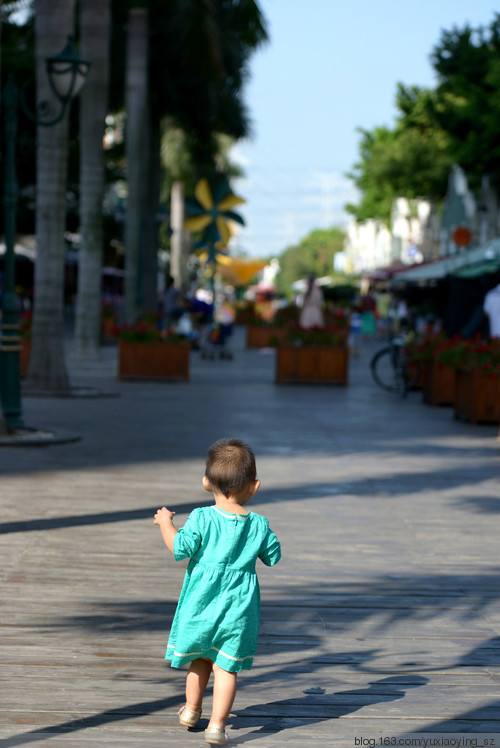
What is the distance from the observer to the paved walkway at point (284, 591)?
4426mm

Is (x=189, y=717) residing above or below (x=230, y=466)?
below

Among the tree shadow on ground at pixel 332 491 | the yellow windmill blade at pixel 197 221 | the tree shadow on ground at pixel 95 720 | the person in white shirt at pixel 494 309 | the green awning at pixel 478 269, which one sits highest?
the yellow windmill blade at pixel 197 221

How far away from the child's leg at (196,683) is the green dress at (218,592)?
0.10 metres

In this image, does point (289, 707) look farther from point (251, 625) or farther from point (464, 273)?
point (464, 273)

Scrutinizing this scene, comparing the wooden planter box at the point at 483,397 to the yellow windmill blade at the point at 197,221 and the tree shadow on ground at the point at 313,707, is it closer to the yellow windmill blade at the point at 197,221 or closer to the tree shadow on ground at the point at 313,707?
the tree shadow on ground at the point at 313,707

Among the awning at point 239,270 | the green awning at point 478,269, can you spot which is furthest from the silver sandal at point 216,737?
the awning at point 239,270

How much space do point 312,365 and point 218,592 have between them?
19257 mm

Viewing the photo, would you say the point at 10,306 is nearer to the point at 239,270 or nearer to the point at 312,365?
the point at 312,365

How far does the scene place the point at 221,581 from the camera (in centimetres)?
414

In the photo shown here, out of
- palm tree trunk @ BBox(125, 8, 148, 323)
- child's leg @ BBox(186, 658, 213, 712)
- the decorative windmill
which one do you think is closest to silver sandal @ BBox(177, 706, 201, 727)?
child's leg @ BBox(186, 658, 213, 712)

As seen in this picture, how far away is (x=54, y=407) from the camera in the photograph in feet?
54.0

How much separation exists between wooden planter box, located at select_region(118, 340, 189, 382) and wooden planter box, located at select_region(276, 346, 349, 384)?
1911 mm

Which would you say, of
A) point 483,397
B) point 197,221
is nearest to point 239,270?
point 197,221

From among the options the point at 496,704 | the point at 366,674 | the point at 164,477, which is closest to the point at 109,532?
the point at 164,477
